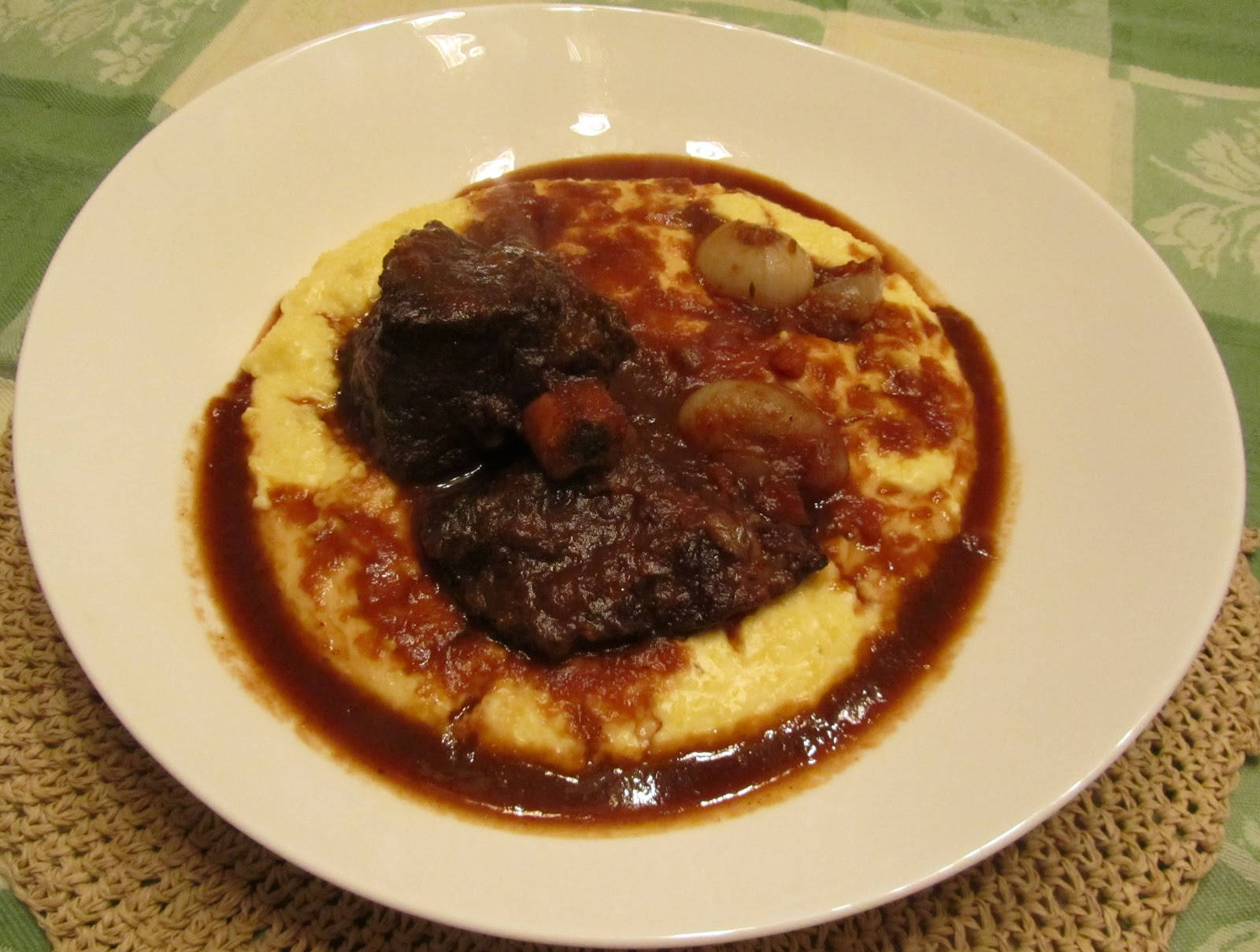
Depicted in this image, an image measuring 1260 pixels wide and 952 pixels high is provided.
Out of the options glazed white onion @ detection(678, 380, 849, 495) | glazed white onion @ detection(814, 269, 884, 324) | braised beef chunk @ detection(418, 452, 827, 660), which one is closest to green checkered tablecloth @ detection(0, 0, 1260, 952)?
glazed white onion @ detection(814, 269, 884, 324)

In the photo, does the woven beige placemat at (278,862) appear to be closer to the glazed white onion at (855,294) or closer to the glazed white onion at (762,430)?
the glazed white onion at (762,430)

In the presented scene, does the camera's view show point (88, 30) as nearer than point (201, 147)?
No

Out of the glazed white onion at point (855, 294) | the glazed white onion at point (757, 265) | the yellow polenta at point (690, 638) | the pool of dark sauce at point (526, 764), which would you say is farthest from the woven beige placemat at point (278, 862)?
the glazed white onion at point (757, 265)

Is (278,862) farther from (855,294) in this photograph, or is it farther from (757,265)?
(855,294)

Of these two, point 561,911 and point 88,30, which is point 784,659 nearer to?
point 561,911

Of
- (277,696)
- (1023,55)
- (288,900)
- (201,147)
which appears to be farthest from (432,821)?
(1023,55)

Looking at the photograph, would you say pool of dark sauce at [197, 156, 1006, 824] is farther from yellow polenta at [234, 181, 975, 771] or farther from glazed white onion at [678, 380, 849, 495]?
glazed white onion at [678, 380, 849, 495]
